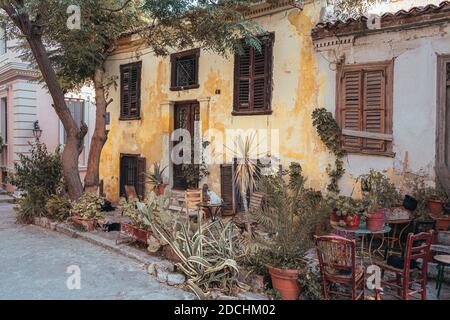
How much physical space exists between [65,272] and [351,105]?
18.8ft

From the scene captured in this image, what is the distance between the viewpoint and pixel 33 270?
6297mm

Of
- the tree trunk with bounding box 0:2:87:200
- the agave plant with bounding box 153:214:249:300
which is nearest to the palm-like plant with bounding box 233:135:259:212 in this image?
the agave plant with bounding box 153:214:249:300

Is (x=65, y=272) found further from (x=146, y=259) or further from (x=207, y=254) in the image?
(x=207, y=254)

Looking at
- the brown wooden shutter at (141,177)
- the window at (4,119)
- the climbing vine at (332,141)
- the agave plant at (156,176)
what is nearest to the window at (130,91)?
the brown wooden shutter at (141,177)

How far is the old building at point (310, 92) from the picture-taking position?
6.95 metres

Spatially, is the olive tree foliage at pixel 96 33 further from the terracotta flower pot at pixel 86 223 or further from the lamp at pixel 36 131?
the lamp at pixel 36 131

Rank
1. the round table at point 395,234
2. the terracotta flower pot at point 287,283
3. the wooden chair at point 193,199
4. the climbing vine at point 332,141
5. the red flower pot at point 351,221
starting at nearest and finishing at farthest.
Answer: the terracotta flower pot at point 287,283, the red flower pot at point 351,221, the round table at point 395,234, the climbing vine at point 332,141, the wooden chair at point 193,199

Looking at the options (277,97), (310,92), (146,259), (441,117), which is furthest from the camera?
(277,97)

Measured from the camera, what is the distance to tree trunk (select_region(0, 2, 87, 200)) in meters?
8.73

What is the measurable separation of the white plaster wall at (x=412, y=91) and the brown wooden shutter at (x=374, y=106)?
0.67 feet

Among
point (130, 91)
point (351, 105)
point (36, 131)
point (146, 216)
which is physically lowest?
point (146, 216)

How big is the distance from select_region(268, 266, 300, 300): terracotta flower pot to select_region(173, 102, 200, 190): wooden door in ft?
20.1

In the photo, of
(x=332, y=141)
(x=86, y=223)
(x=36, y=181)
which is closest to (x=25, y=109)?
(x=36, y=181)

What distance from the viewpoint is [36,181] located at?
10289 mm
